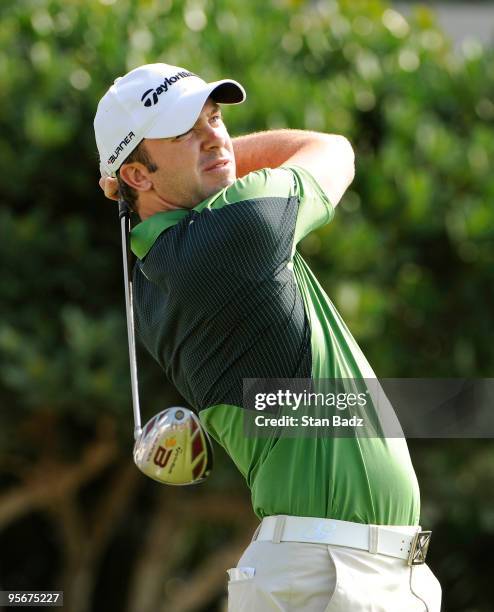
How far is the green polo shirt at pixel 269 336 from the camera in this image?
11.0 feet

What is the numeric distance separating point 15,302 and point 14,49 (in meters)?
1.92

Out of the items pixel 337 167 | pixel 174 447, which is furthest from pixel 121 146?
pixel 174 447

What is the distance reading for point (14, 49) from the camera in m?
9.76

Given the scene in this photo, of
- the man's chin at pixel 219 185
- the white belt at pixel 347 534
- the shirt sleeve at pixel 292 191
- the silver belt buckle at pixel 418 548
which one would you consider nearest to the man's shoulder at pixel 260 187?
the shirt sleeve at pixel 292 191

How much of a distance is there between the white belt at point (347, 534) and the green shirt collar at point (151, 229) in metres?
0.83

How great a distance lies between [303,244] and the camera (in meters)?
9.25

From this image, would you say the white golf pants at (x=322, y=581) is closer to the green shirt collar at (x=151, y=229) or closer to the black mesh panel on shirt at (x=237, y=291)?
the black mesh panel on shirt at (x=237, y=291)

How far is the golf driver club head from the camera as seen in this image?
3633mm

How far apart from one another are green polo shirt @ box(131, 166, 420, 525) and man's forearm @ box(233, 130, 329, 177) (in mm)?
402

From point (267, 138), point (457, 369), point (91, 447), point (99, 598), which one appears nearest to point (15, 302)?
point (91, 447)

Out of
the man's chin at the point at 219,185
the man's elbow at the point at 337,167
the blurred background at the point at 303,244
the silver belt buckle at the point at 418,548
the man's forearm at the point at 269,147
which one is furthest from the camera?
the blurred background at the point at 303,244

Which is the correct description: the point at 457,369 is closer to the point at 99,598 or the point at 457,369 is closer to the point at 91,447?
the point at 91,447

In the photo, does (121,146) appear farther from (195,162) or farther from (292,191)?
(292,191)

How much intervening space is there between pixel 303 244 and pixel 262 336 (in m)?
5.85
